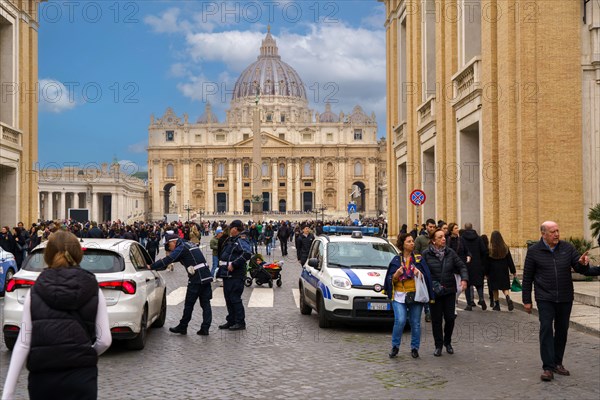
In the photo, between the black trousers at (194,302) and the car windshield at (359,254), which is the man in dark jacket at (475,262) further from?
the black trousers at (194,302)

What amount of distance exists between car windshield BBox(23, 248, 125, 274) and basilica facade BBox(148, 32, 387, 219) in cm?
12604

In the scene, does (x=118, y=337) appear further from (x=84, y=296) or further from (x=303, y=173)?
(x=303, y=173)

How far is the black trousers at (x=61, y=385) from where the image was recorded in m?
4.38

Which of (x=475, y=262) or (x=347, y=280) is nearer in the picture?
(x=347, y=280)

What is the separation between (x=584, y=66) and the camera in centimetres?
1792

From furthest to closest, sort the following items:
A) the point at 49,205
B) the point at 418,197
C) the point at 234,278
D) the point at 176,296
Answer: the point at 49,205 → the point at 418,197 → the point at 176,296 → the point at 234,278

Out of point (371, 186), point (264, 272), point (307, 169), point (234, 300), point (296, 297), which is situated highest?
point (307, 169)

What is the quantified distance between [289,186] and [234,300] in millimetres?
128659

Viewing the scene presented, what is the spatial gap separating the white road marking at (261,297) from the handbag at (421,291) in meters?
6.28

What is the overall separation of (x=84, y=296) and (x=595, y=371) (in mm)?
6169

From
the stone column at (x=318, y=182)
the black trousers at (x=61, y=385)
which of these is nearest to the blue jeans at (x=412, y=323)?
the black trousers at (x=61, y=385)

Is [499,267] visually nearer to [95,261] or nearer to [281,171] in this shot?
[95,261]

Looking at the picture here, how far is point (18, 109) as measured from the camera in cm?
3025

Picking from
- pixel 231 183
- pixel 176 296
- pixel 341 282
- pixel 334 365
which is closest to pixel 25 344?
pixel 334 365
